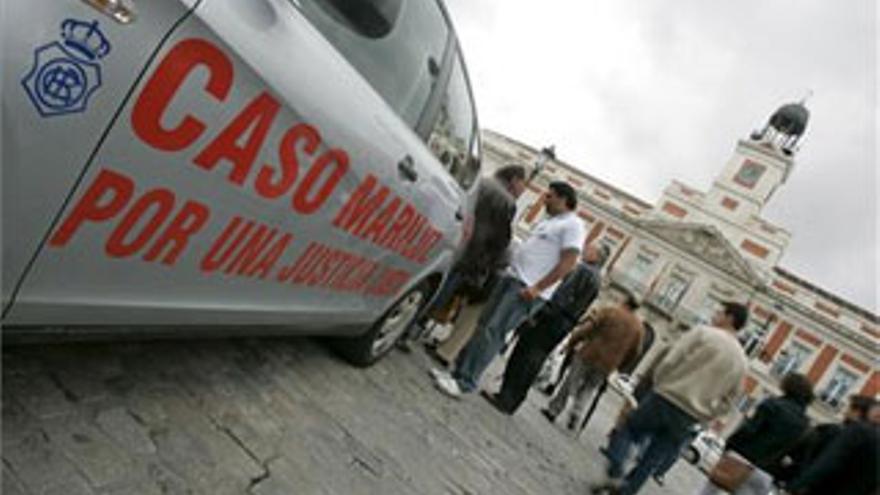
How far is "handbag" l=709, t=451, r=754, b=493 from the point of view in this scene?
5.52 metres

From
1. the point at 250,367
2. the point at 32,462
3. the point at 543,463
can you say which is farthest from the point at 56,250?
the point at 543,463

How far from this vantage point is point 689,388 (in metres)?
4.86

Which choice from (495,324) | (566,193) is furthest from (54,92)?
(566,193)

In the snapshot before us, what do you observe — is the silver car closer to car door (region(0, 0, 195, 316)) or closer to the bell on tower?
car door (region(0, 0, 195, 316))

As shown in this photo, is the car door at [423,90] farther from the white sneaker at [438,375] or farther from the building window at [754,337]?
the building window at [754,337]

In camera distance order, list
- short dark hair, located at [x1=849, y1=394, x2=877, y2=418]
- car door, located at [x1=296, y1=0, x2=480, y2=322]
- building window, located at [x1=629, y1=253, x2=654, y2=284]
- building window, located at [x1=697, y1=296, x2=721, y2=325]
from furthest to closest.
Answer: building window, located at [x1=629, y1=253, x2=654, y2=284], building window, located at [x1=697, y1=296, x2=721, y2=325], short dark hair, located at [x1=849, y1=394, x2=877, y2=418], car door, located at [x1=296, y1=0, x2=480, y2=322]

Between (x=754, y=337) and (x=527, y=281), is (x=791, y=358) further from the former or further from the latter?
(x=527, y=281)

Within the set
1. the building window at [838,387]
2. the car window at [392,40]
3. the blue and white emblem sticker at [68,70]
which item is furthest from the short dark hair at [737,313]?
the building window at [838,387]

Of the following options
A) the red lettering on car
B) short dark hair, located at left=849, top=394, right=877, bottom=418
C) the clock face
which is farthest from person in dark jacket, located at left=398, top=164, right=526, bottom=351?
the clock face

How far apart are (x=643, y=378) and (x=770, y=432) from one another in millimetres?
1089

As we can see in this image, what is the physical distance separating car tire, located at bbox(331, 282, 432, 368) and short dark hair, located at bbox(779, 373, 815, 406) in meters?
2.93

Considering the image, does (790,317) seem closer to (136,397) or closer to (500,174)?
(500,174)

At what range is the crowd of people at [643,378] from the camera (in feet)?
16.1

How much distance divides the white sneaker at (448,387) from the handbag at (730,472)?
2.06m
